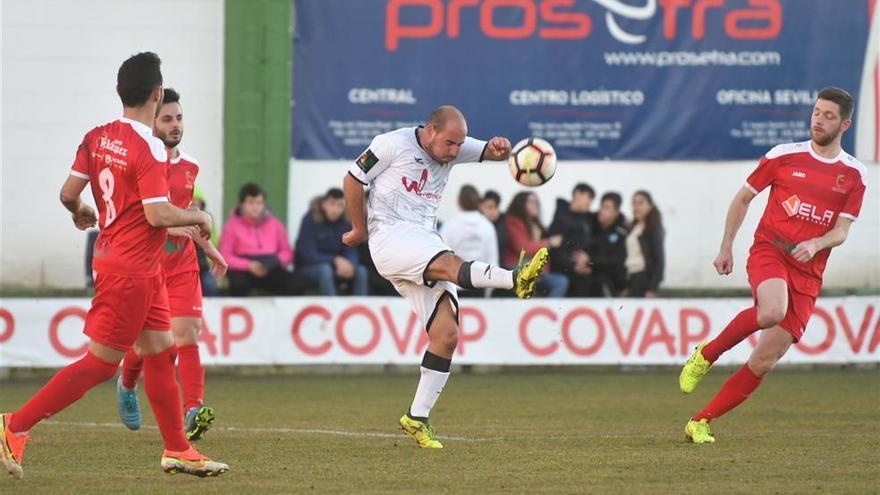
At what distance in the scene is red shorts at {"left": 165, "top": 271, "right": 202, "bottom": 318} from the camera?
408 inches

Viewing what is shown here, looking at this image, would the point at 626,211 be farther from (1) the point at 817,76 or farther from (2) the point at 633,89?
(1) the point at 817,76

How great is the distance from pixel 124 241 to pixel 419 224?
8.48 ft

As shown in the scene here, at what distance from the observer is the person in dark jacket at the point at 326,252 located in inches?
689

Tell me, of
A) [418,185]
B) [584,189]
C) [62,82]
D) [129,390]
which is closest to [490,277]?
[418,185]

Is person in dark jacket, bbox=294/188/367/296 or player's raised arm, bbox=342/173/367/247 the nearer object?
player's raised arm, bbox=342/173/367/247

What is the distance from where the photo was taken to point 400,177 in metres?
9.84

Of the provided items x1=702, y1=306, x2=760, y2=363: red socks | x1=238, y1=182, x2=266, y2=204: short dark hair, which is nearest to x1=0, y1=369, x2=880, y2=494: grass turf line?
x1=702, y1=306, x2=760, y2=363: red socks

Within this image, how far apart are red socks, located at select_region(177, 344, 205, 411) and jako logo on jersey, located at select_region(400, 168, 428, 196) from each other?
181 cm

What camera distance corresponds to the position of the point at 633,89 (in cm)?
1927

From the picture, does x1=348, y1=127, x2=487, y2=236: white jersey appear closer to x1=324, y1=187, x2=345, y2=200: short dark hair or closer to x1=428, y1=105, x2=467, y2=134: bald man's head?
x1=428, y1=105, x2=467, y2=134: bald man's head

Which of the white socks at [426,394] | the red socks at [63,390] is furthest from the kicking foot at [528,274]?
the red socks at [63,390]

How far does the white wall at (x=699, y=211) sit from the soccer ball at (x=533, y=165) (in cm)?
902

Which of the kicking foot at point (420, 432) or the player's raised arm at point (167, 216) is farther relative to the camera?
the kicking foot at point (420, 432)

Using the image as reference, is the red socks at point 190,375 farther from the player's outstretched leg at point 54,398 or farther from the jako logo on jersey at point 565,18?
the jako logo on jersey at point 565,18
